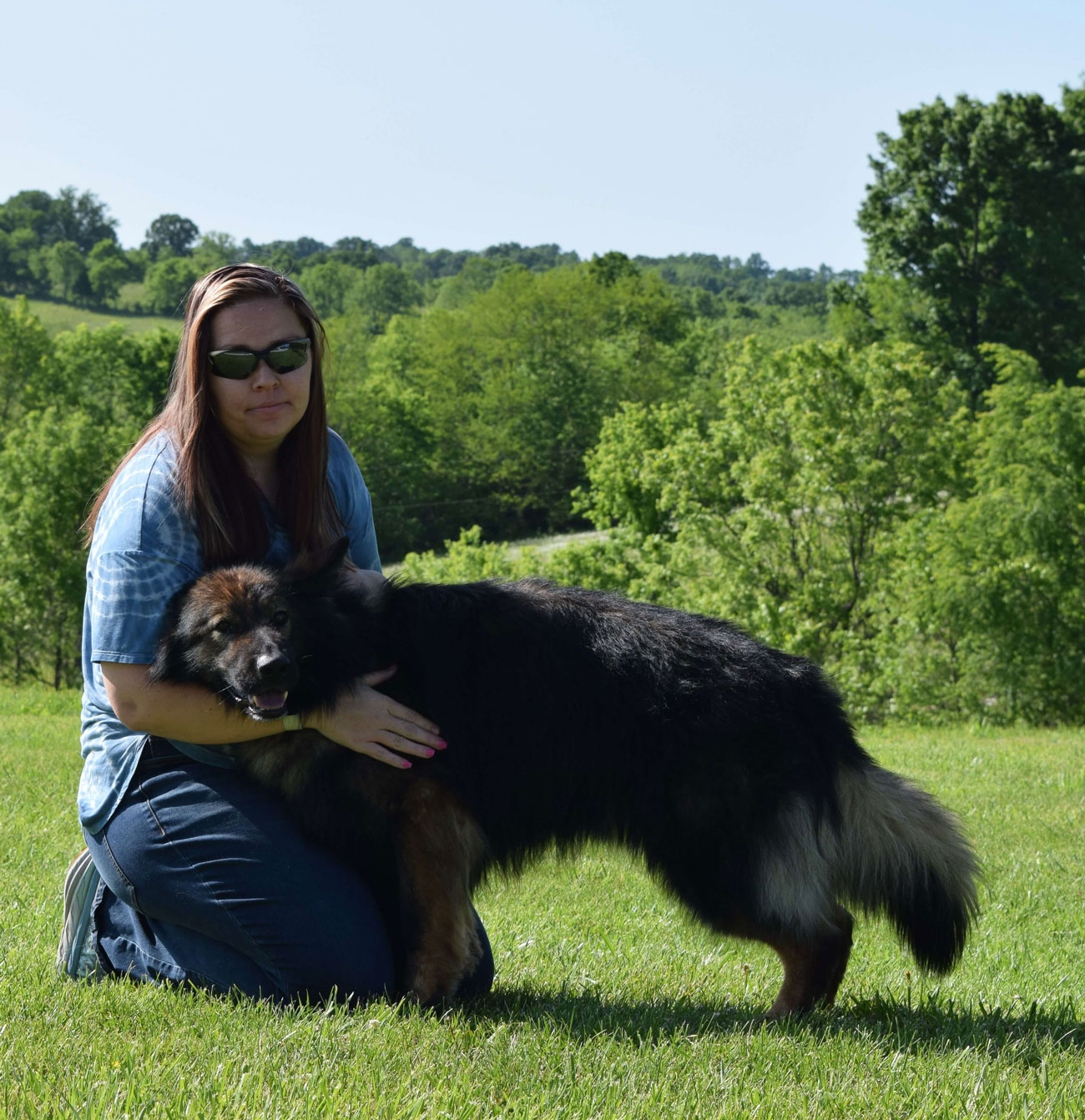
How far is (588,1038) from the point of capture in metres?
3.28

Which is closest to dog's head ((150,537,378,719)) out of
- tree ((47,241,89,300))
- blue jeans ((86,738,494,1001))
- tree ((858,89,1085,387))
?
blue jeans ((86,738,494,1001))

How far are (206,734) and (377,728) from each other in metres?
0.54

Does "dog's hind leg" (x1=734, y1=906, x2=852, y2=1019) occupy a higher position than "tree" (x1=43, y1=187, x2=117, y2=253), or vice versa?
"tree" (x1=43, y1=187, x2=117, y2=253)

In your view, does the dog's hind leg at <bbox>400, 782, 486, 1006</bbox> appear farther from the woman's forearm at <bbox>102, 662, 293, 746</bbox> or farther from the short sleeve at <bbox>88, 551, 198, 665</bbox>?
the short sleeve at <bbox>88, 551, 198, 665</bbox>

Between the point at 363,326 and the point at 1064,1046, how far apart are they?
72508mm

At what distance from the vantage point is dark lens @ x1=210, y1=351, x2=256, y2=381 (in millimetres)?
3887

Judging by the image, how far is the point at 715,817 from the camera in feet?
12.0

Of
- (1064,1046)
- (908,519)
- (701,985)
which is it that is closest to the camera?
(1064,1046)

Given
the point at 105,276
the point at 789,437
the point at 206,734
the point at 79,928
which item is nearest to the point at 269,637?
the point at 206,734

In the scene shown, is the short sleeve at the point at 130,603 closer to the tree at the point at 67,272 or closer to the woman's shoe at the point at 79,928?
the woman's shoe at the point at 79,928

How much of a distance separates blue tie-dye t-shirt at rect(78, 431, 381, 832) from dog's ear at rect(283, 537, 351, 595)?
0.11 metres

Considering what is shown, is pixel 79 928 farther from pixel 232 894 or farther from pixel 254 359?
pixel 254 359

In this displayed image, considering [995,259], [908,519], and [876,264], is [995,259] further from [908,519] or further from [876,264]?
[908,519]

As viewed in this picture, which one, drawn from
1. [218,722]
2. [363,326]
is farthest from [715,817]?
Answer: [363,326]
